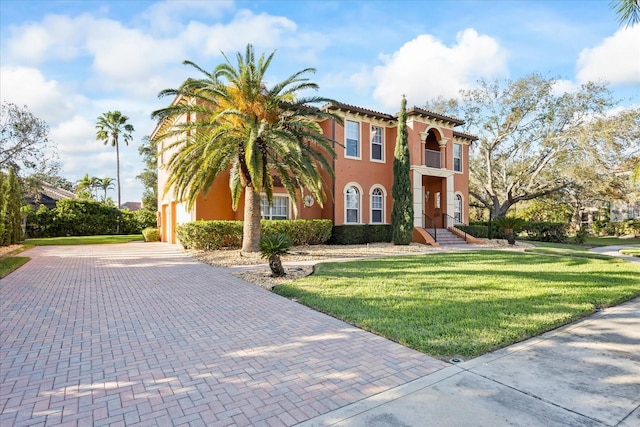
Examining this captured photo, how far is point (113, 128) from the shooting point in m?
39.2

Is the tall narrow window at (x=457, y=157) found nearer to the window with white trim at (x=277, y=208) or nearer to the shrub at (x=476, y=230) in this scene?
the shrub at (x=476, y=230)

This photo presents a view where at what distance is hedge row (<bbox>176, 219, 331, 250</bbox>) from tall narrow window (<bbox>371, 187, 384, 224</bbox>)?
3.62 m

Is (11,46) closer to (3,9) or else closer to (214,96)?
(3,9)

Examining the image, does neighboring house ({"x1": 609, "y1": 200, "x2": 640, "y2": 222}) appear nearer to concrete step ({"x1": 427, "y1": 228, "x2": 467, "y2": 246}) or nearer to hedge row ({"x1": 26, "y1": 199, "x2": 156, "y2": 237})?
concrete step ({"x1": 427, "y1": 228, "x2": 467, "y2": 246})

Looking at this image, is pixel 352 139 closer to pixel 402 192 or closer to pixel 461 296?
pixel 402 192

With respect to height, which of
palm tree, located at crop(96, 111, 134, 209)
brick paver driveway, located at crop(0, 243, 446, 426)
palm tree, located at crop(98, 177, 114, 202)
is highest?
palm tree, located at crop(96, 111, 134, 209)

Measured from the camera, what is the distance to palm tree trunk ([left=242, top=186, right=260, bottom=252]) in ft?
46.6

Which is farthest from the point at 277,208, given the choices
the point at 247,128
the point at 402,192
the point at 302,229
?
the point at 402,192

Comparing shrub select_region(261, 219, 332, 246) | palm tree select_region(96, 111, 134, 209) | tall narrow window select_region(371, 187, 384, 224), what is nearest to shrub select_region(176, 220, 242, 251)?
shrub select_region(261, 219, 332, 246)

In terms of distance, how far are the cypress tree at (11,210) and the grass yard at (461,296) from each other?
16995 millimetres

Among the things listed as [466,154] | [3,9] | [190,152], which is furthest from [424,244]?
[3,9]

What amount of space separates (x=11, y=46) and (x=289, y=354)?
13370mm

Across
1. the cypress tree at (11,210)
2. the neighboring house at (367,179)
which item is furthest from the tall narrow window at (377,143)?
the cypress tree at (11,210)

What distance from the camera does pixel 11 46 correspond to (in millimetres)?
10977
